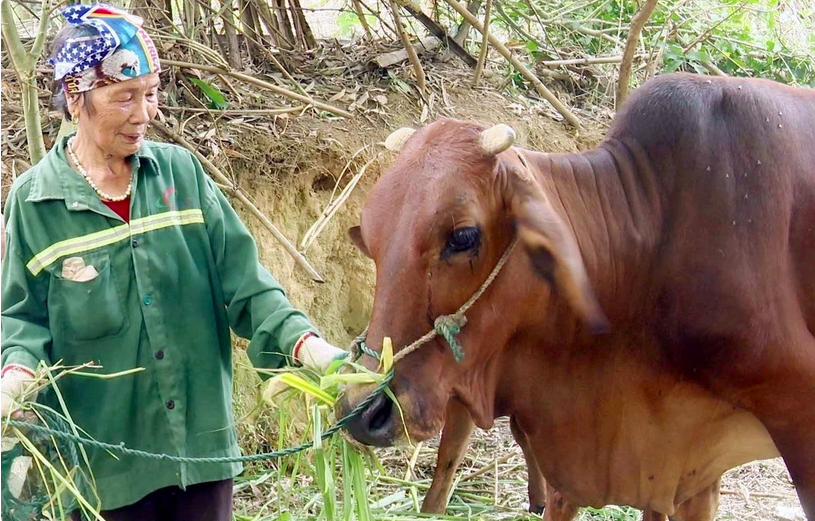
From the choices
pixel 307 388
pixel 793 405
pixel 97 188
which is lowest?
pixel 793 405

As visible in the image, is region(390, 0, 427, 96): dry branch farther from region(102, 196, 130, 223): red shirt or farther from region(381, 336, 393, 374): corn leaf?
region(381, 336, 393, 374): corn leaf

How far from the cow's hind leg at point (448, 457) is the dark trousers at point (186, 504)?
1693 millimetres

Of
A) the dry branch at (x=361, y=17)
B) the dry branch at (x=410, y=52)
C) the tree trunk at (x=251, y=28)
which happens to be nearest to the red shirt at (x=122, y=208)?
the dry branch at (x=410, y=52)

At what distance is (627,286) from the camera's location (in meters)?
3.26

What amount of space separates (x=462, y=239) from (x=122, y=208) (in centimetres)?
107

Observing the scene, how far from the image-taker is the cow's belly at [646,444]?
336 centimetres

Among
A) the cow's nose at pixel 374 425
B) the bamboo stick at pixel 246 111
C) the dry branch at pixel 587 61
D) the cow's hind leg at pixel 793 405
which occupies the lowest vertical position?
the cow's hind leg at pixel 793 405

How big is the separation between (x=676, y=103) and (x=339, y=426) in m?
1.65

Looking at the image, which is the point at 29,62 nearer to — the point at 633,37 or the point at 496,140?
the point at 496,140

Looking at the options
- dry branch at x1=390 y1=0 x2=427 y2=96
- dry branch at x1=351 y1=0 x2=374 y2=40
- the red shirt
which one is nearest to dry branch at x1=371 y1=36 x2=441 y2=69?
dry branch at x1=390 y1=0 x2=427 y2=96

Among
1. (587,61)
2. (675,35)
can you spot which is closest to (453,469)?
(587,61)

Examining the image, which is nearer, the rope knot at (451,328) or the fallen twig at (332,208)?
the rope knot at (451,328)

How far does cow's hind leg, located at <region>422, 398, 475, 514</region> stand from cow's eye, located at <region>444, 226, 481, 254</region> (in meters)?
1.96

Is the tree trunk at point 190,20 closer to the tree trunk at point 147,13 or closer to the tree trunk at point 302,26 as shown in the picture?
the tree trunk at point 147,13
